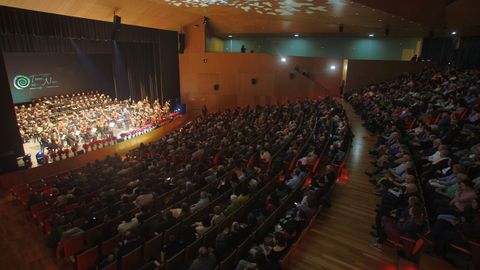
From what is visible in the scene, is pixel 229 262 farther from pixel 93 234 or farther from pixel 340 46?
pixel 340 46

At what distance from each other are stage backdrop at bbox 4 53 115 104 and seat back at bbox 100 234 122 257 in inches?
505

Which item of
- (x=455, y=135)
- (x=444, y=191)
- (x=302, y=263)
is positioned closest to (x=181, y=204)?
(x=302, y=263)

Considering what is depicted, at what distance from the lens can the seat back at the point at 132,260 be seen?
4445 mm

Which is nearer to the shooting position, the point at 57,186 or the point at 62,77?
the point at 57,186

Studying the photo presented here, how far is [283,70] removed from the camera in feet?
58.3

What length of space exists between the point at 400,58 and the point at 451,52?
2713 millimetres

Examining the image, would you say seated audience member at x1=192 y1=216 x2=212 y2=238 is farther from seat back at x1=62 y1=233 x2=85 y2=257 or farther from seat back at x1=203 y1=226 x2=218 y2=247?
seat back at x1=62 y1=233 x2=85 y2=257

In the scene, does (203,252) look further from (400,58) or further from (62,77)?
(400,58)

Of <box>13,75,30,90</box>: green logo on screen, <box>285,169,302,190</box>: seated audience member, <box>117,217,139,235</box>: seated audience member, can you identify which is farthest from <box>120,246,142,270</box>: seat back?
<box>13,75,30,90</box>: green logo on screen

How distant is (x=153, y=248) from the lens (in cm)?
489

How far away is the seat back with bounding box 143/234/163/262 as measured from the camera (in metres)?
4.77

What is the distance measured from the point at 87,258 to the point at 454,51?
66.6 ft

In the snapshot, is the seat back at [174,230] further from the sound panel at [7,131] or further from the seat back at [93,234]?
the sound panel at [7,131]

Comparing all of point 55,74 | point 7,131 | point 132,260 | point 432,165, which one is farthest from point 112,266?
point 55,74
